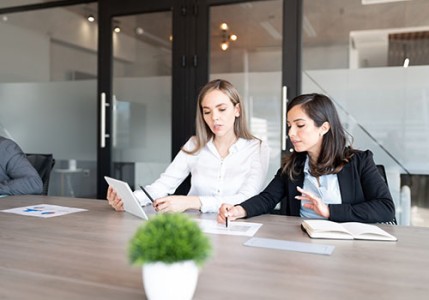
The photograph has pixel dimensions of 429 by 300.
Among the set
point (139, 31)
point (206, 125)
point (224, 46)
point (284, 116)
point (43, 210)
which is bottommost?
point (43, 210)

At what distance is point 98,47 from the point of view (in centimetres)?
414

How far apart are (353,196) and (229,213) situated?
1.83 ft

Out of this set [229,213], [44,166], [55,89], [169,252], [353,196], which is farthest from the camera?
[55,89]

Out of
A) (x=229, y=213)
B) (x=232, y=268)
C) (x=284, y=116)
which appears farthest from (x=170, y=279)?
(x=284, y=116)

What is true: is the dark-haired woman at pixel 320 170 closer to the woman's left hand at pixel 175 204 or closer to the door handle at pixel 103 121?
the woman's left hand at pixel 175 204

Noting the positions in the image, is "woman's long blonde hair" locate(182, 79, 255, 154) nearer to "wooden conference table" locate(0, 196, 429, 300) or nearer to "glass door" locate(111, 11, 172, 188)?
"wooden conference table" locate(0, 196, 429, 300)

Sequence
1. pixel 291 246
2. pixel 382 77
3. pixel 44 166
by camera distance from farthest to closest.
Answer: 1. pixel 382 77
2. pixel 44 166
3. pixel 291 246

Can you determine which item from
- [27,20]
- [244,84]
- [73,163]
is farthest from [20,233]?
[27,20]

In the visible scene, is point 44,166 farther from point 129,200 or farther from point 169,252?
point 169,252

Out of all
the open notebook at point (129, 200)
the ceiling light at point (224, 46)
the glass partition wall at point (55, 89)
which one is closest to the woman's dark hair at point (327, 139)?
the open notebook at point (129, 200)

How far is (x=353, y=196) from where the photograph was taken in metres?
1.74

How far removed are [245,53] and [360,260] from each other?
9.55ft

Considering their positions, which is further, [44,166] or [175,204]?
[44,166]

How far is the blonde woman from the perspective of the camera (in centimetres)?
209
